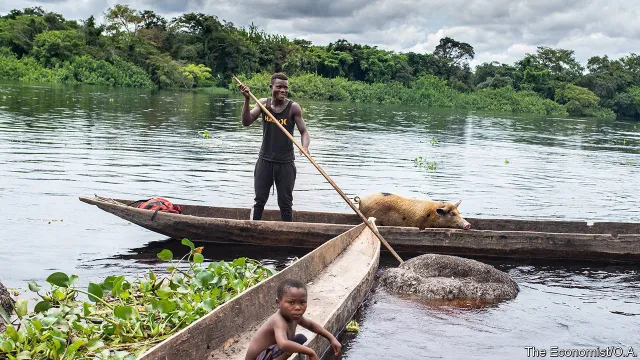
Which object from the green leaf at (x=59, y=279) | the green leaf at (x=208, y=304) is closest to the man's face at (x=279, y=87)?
the green leaf at (x=208, y=304)

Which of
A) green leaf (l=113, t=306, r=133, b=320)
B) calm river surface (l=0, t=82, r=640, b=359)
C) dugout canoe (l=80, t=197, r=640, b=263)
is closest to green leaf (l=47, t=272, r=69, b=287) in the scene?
green leaf (l=113, t=306, r=133, b=320)

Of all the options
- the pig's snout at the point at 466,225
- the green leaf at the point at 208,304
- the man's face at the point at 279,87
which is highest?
the man's face at the point at 279,87

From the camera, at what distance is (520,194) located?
14734 mm

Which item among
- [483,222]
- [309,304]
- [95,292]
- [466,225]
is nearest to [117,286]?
[95,292]

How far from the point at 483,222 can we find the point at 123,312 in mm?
5832

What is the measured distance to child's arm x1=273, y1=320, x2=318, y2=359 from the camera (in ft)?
13.7

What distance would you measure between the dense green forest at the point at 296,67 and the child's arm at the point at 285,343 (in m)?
46.4

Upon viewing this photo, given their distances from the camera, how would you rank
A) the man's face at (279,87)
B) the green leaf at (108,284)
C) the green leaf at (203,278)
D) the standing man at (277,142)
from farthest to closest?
the standing man at (277,142) < the man's face at (279,87) < the green leaf at (203,278) < the green leaf at (108,284)

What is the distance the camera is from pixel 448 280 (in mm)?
7266

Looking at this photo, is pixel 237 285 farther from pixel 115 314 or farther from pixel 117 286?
pixel 115 314

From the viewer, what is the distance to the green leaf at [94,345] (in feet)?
14.9

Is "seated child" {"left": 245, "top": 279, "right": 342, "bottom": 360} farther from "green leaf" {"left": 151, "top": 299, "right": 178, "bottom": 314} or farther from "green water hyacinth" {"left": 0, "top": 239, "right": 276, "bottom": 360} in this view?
"green leaf" {"left": 151, "top": 299, "right": 178, "bottom": 314}

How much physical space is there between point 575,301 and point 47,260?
18.7 feet

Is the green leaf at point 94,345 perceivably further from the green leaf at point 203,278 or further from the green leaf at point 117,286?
the green leaf at point 203,278
